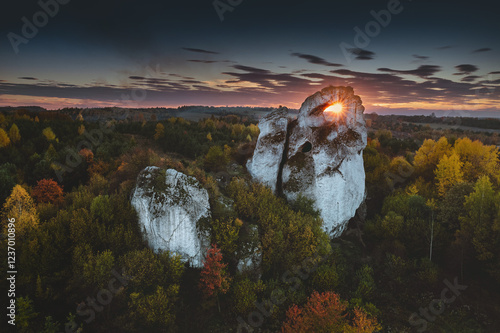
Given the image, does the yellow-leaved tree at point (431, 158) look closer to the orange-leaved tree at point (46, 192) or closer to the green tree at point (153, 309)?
the green tree at point (153, 309)

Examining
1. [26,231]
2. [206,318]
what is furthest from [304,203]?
[26,231]

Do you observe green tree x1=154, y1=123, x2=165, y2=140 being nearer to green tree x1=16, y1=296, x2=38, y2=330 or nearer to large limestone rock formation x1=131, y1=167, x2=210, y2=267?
large limestone rock formation x1=131, y1=167, x2=210, y2=267

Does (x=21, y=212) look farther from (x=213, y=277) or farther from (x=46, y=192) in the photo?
(x=213, y=277)

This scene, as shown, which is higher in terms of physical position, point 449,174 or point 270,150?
point 270,150

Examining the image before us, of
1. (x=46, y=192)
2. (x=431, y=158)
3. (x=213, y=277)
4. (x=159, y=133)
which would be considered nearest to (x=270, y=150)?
(x=213, y=277)

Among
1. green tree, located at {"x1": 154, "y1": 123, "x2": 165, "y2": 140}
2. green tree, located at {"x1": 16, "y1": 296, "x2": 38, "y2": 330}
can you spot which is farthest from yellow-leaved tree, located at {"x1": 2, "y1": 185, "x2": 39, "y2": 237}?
green tree, located at {"x1": 154, "y1": 123, "x2": 165, "y2": 140}

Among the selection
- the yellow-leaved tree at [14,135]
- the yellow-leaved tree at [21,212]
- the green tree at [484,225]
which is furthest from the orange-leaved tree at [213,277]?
the yellow-leaved tree at [14,135]

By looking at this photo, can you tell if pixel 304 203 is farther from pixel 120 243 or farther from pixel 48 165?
pixel 48 165
